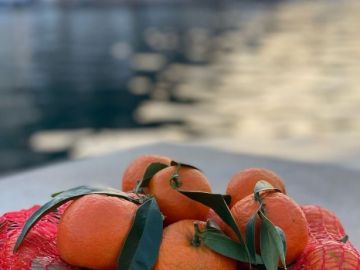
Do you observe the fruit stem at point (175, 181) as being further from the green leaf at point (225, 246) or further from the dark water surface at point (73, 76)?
the dark water surface at point (73, 76)

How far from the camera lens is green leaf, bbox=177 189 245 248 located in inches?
33.1

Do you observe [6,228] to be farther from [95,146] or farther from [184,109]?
[184,109]

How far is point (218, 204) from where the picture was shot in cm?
85

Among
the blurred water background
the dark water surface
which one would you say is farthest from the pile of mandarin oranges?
the dark water surface

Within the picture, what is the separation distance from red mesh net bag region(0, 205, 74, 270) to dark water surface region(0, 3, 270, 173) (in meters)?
3.09

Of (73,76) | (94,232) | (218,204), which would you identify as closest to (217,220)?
(218,204)

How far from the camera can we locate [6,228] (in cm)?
98

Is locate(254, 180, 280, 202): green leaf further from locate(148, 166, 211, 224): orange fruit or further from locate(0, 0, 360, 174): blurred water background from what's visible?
locate(0, 0, 360, 174): blurred water background

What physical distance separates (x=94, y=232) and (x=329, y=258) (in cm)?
31

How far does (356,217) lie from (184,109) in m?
3.92

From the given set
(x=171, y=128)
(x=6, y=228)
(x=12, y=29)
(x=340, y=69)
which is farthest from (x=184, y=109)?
(x=12, y=29)

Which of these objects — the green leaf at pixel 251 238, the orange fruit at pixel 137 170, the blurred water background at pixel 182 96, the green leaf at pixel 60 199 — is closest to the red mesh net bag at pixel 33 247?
the green leaf at pixel 60 199

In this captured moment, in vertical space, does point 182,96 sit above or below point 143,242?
below

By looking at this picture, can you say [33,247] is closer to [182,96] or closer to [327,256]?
[327,256]
